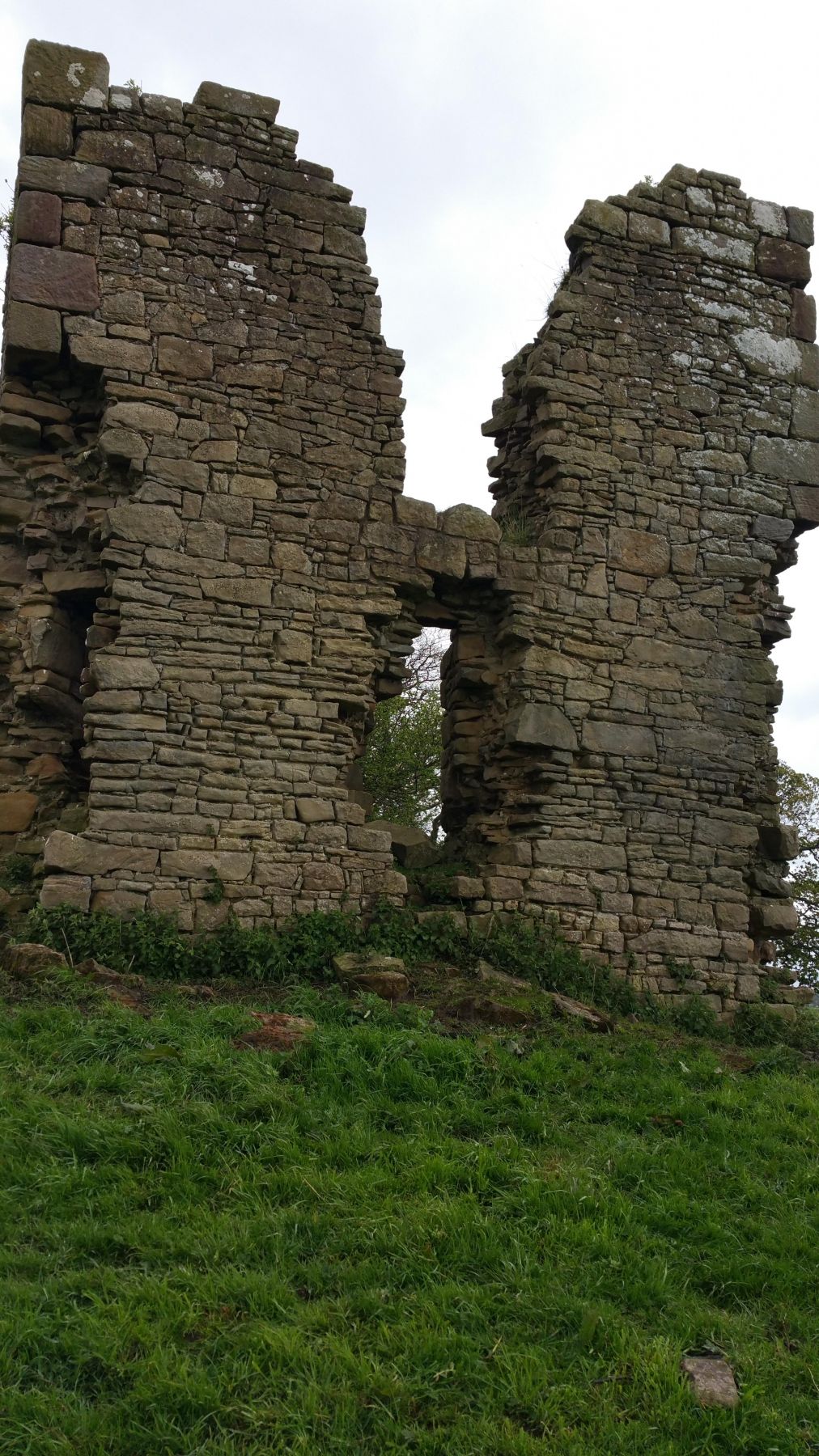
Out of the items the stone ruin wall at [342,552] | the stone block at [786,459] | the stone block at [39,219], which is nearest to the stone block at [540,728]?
the stone ruin wall at [342,552]

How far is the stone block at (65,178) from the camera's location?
A: 798 centimetres

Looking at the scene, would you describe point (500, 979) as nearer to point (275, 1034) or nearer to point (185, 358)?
point (275, 1034)

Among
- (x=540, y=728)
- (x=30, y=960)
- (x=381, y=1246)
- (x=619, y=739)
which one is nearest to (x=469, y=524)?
(x=540, y=728)

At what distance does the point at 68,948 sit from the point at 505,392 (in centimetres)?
625

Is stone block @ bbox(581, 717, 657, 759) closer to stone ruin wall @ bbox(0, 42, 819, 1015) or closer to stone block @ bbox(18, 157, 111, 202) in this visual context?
stone ruin wall @ bbox(0, 42, 819, 1015)

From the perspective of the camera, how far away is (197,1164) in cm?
485

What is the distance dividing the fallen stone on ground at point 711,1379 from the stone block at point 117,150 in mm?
8286

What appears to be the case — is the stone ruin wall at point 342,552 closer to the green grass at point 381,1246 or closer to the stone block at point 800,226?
the stone block at point 800,226

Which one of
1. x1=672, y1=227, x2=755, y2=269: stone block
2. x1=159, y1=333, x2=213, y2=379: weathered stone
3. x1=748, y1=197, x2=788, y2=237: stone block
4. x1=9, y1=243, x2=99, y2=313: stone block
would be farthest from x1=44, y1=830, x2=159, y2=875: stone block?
x1=748, y1=197, x2=788, y2=237: stone block

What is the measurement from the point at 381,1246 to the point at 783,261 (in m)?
9.38

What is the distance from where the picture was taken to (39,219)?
26.1ft

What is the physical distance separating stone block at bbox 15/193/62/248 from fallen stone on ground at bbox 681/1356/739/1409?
7.89 metres

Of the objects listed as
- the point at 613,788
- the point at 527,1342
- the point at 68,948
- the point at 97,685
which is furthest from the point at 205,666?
the point at 527,1342

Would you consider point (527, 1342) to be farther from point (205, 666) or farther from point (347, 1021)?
point (205, 666)
